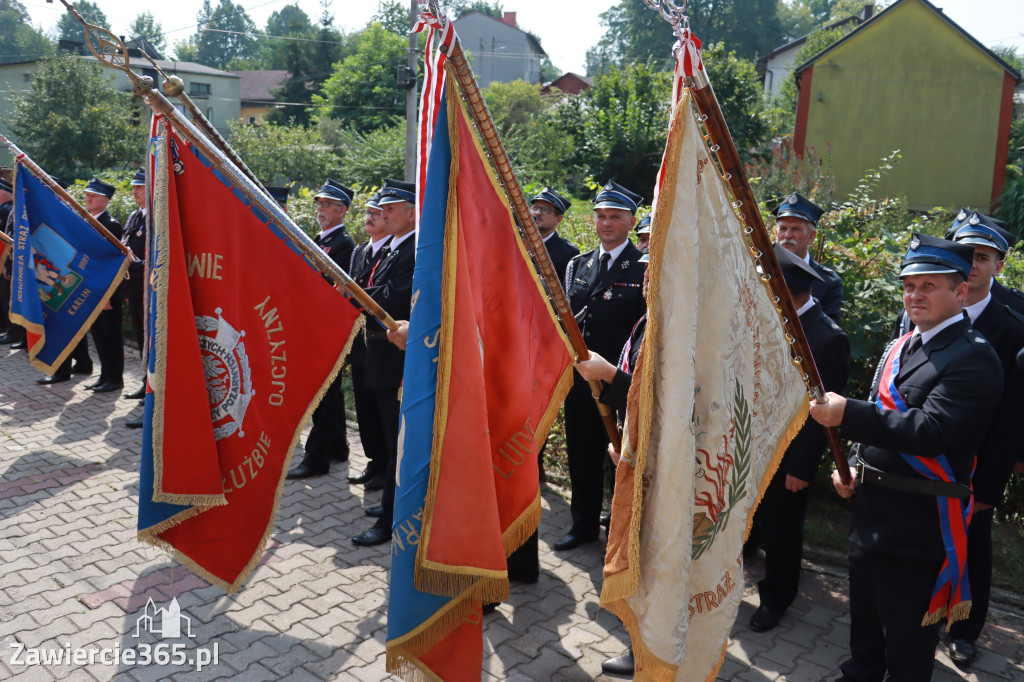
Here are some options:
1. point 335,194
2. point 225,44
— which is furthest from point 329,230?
point 225,44

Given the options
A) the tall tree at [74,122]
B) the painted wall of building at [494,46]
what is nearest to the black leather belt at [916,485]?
the tall tree at [74,122]

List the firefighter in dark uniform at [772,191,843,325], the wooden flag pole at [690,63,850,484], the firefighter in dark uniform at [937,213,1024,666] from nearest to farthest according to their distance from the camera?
the wooden flag pole at [690,63,850,484], the firefighter in dark uniform at [937,213,1024,666], the firefighter in dark uniform at [772,191,843,325]

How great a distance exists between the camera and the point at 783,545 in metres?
4.41

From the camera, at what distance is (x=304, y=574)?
4.82 metres

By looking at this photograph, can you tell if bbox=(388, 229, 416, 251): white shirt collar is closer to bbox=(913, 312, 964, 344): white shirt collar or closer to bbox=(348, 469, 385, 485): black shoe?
bbox=(348, 469, 385, 485): black shoe

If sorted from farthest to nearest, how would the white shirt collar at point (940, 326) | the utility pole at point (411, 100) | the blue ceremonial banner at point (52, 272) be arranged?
the utility pole at point (411, 100)
the blue ceremonial banner at point (52, 272)
the white shirt collar at point (940, 326)

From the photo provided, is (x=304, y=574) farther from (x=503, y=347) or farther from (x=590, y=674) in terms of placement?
(x=503, y=347)

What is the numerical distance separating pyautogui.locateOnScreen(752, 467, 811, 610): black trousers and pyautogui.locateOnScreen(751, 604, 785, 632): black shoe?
23 millimetres

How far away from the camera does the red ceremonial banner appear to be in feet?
11.8

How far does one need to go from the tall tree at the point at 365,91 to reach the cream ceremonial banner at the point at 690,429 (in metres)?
41.9

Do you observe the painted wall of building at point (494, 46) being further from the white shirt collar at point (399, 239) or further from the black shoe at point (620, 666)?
the black shoe at point (620, 666)

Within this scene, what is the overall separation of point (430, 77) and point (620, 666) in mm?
2808

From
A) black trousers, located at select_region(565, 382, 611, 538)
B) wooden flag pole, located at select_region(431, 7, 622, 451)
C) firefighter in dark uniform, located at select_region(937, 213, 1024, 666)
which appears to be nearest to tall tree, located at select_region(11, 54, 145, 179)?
black trousers, located at select_region(565, 382, 611, 538)

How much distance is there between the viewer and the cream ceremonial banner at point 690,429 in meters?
2.53
